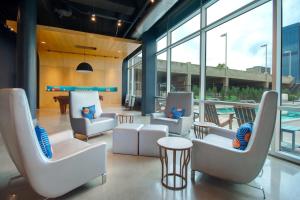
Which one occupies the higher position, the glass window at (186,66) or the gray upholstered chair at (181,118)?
the glass window at (186,66)

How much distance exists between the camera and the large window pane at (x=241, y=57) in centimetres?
330

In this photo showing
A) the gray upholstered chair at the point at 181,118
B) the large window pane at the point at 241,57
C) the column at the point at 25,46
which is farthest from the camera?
the column at the point at 25,46

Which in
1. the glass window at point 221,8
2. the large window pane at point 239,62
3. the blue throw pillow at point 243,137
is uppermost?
the glass window at point 221,8

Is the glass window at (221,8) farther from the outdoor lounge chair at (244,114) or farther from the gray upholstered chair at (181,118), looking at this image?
the outdoor lounge chair at (244,114)

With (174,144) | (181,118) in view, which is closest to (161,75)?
(181,118)

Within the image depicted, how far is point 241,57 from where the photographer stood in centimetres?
391

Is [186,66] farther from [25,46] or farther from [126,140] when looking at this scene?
[25,46]

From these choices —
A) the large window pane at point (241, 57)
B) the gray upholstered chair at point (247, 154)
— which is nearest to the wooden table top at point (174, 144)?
the gray upholstered chair at point (247, 154)

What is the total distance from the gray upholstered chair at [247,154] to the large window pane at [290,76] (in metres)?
1.48

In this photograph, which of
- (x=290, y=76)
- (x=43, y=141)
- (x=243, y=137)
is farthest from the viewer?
(x=290, y=76)

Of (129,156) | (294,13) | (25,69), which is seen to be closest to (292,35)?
(294,13)

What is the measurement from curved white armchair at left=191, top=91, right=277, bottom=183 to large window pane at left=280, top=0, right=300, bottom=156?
1482 mm

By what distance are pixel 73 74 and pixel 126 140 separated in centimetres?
892

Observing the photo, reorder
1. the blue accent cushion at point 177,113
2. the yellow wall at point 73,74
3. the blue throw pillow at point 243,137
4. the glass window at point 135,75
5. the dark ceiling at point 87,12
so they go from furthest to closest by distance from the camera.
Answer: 1. the yellow wall at point 73,74
2. the glass window at point 135,75
3. the dark ceiling at point 87,12
4. the blue accent cushion at point 177,113
5. the blue throw pillow at point 243,137
